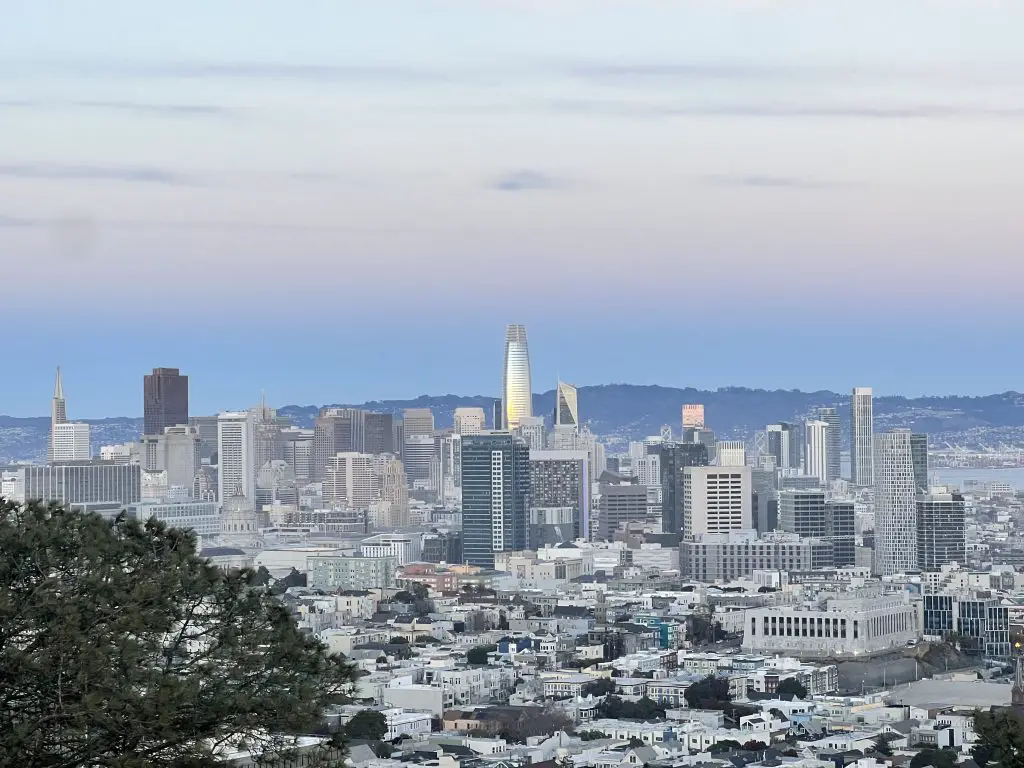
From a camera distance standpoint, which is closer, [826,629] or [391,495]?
[826,629]

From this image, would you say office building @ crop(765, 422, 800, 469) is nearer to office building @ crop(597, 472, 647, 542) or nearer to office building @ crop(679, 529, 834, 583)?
office building @ crop(597, 472, 647, 542)

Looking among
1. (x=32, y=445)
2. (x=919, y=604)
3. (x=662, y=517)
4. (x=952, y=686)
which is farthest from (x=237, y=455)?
(x=952, y=686)

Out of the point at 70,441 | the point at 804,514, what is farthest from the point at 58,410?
the point at 804,514

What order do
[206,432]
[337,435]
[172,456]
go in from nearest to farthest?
1. [172,456]
2. [206,432]
3. [337,435]

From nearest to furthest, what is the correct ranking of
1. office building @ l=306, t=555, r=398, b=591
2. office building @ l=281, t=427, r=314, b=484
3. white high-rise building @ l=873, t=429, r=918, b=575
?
1. office building @ l=306, t=555, r=398, b=591
2. white high-rise building @ l=873, t=429, r=918, b=575
3. office building @ l=281, t=427, r=314, b=484

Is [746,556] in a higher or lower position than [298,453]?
lower

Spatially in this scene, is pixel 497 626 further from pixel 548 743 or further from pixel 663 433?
pixel 663 433

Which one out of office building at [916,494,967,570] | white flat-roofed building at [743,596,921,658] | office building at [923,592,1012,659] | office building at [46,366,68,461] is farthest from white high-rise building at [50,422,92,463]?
white flat-roofed building at [743,596,921,658]

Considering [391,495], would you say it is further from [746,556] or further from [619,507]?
[746,556]
